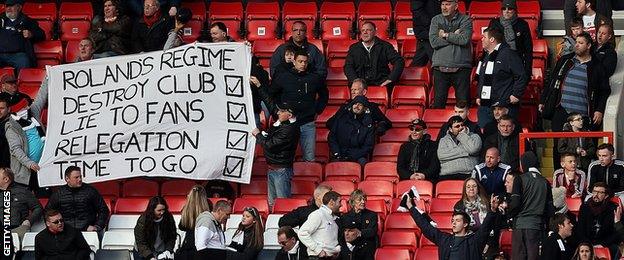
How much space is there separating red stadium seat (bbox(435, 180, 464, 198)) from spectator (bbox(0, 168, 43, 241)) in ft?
14.5

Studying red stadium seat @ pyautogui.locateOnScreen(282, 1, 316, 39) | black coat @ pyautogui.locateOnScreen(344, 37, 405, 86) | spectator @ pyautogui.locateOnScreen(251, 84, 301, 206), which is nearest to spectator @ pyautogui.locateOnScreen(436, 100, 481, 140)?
spectator @ pyautogui.locateOnScreen(251, 84, 301, 206)

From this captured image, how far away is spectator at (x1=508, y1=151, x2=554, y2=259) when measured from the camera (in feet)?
75.3

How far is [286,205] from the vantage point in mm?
24359

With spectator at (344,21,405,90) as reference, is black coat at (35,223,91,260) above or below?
below

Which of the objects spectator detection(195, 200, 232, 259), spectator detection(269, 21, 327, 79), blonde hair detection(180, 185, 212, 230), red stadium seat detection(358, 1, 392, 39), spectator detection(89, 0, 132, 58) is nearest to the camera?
spectator detection(195, 200, 232, 259)

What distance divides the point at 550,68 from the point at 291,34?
3.44m

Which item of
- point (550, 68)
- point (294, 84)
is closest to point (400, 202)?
point (294, 84)

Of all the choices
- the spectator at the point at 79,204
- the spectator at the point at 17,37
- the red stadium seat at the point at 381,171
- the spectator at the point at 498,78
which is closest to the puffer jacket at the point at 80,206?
the spectator at the point at 79,204

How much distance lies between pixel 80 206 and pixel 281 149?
95.5 inches

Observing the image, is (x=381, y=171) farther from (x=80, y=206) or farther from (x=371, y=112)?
(x=80, y=206)

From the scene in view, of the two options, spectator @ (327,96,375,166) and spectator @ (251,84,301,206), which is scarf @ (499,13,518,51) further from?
spectator @ (251,84,301,206)

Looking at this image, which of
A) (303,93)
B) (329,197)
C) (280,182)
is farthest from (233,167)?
(329,197)

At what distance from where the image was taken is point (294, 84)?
25844 mm

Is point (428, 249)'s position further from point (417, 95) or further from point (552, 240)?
point (417, 95)
